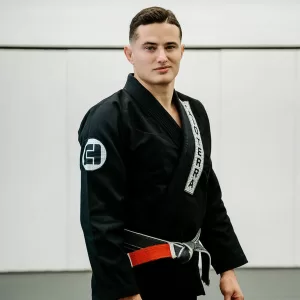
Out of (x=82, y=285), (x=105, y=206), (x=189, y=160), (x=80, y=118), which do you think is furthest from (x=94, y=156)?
(x=82, y=285)

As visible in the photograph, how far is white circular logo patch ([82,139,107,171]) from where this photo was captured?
1.01 m

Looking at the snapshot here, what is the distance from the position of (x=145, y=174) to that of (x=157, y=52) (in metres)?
0.29

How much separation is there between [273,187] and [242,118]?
373 mm

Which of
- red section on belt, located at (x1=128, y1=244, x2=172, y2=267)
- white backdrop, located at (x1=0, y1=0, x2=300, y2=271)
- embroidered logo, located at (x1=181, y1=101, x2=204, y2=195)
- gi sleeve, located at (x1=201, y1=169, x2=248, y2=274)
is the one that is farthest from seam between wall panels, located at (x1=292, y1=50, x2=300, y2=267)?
red section on belt, located at (x1=128, y1=244, x2=172, y2=267)

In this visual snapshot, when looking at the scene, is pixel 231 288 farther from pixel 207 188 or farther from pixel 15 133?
pixel 15 133

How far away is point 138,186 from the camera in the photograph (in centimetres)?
106

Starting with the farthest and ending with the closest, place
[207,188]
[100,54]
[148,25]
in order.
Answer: [100,54] → [207,188] → [148,25]

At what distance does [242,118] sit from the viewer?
2.36 m

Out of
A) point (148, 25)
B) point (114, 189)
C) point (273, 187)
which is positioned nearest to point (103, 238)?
point (114, 189)

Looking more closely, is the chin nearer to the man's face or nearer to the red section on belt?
the man's face

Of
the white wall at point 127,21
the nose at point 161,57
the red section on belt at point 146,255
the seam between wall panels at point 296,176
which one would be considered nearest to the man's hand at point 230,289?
the red section on belt at point 146,255

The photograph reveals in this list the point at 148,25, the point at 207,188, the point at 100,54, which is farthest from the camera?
the point at 100,54

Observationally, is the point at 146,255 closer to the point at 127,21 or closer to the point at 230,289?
the point at 230,289

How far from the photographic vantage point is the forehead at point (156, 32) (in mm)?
1114
